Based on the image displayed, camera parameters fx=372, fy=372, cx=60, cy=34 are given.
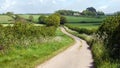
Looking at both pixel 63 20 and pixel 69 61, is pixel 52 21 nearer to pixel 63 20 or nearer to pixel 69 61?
pixel 63 20

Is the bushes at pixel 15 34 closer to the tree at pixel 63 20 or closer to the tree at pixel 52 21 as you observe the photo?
the tree at pixel 52 21

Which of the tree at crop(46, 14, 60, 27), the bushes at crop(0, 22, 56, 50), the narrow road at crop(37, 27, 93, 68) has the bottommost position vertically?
the tree at crop(46, 14, 60, 27)

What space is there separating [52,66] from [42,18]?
131061 mm

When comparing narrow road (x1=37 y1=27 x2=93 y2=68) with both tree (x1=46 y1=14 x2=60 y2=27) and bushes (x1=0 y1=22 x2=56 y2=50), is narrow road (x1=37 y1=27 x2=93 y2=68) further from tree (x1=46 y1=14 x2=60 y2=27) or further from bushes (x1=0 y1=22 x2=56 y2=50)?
tree (x1=46 y1=14 x2=60 y2=27)

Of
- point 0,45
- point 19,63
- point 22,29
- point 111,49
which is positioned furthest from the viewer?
point 22,29

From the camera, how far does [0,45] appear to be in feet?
115

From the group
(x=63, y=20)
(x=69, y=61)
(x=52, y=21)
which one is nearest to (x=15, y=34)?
(x=69, y=61)

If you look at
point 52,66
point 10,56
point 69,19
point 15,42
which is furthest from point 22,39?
point 69,19

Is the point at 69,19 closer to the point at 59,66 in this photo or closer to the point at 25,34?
the point at 25,34

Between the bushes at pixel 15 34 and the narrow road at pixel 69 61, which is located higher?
the bushes at pixel 15 34

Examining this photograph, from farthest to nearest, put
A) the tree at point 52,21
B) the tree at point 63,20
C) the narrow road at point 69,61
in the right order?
the tree at point 63,20
the tree at point 52,21
the narrow road at point 69,61

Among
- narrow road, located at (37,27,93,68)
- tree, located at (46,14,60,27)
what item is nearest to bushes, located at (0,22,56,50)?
narrow road, located at (37,27,93,68)

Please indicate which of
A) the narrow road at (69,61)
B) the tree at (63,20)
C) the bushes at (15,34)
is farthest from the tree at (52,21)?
the narrow road at (69,61)

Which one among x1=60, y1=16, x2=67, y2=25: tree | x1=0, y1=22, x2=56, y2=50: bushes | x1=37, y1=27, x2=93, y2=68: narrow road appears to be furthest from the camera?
x1=60, y1=16, x2=67, y2=25: tree
